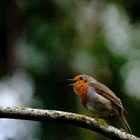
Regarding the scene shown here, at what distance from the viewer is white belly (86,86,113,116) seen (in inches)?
240

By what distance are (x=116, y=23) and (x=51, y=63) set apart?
7.49 ft

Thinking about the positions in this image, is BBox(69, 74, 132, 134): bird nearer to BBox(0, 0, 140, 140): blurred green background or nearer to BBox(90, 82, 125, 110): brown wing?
BBox(90, 82, 125, 110): brown wing

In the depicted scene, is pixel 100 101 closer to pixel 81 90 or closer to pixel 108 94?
pixel 108 94

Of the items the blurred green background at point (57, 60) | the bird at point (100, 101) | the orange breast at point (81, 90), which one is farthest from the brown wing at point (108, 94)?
the blurred green background at point (57, 60)

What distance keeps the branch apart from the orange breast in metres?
1.08

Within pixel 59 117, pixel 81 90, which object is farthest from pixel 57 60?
pixel 59 117

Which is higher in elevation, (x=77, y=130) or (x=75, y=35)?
(x=75, y=35)

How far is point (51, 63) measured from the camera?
8.61m

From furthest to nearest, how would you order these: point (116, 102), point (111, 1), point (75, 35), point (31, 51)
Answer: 1. point (111, 1)
2. point (75, 35)
3. point (31, 51)
4. point (116, 102)

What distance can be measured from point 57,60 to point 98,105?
2.59 meters

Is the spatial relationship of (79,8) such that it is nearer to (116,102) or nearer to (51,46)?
(51,46)

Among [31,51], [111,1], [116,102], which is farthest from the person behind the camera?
[111,1]

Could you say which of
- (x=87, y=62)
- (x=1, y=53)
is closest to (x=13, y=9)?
(x=1, y=53)

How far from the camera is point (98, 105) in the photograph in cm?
615
